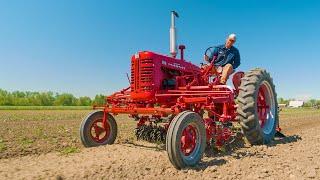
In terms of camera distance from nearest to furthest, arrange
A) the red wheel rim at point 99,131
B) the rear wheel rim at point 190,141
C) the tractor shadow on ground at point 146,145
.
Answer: the rear wheel rim at point 190,141 → the tractor shadow on ground at point 146,145 → the red wheel rim at point 99,131

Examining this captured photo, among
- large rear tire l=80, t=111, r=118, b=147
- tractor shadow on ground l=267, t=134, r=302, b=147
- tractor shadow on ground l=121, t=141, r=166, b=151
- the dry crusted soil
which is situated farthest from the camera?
tractor shadow on ground l=267, t=134, r=302, b=147

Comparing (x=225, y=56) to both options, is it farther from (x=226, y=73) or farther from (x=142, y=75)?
(x=142, y=75)

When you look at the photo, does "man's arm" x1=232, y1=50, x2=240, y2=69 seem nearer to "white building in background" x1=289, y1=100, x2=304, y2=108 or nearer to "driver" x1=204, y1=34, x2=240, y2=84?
"driver" x1=204, y1=34, x2=240, y2=84

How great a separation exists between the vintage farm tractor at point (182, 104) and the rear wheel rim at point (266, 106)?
0.18 ft

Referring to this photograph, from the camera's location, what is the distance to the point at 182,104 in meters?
7.25

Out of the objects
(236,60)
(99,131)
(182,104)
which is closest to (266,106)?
(236,60)

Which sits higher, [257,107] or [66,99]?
[66,99]

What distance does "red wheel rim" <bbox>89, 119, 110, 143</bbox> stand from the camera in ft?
29.1

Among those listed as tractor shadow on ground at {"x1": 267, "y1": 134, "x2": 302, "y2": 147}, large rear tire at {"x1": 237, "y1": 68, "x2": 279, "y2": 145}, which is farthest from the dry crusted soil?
tractor shadow on ground at {"x1": 267, "y1": 134, "x2": 302, "y2": 147}

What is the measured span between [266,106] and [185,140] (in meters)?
4.14

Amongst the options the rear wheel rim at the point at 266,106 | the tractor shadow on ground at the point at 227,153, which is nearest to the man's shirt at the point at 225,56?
the rear wheel rim at the point at 266,106

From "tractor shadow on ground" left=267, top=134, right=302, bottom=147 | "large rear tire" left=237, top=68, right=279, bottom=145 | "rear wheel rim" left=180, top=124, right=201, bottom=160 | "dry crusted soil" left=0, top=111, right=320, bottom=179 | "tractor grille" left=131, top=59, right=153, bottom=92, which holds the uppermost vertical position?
"tractor grille" left=131, top=59, right=153, bottom=92

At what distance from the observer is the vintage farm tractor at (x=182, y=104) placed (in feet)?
24.3

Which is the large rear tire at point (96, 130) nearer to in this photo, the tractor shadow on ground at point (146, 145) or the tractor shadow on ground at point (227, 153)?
the tractor shadow on ground at point (146, 145)
